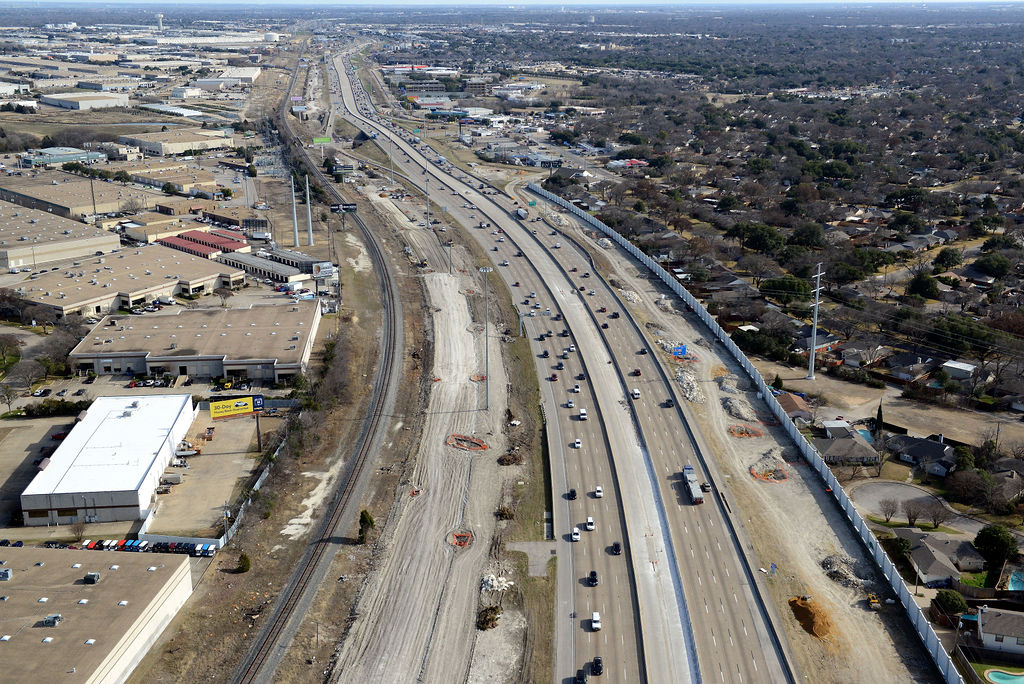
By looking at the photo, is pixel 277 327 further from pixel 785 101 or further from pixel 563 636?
pixel 785 101

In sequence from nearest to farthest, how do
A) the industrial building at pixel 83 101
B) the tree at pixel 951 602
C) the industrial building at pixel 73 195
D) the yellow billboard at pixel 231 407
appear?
the tree at pixel 951 602 → the yellow billboard at pixel 231 407 → the industrial building at pixel 73 195 → the industrial building at pixel 83 101

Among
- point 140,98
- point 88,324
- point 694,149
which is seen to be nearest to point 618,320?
point 88,324

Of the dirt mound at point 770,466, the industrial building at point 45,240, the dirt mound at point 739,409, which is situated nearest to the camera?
the dirt mound at point 770,466

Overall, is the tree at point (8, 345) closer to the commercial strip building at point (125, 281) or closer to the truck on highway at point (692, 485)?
the commercial strip building at point (125, 281)

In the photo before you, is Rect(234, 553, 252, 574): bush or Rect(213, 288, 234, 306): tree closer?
Rect(234, 553, 252, 574): bush

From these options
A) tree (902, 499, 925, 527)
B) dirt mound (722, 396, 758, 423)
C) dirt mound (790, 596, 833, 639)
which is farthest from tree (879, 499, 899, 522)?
dirt mound (722, 396, 758, 423)

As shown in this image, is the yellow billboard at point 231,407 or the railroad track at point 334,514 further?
the yellow billboard at point 231,407

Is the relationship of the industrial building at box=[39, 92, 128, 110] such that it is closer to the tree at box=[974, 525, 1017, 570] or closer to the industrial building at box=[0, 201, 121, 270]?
the industrial building at box=[0, 201, 121, 270]

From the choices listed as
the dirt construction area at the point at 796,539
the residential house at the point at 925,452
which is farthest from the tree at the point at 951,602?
the residential house at the point at 925,452
